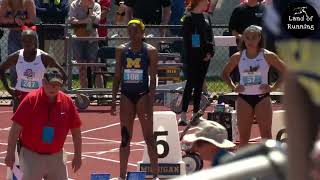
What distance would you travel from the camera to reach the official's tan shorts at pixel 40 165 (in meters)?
9.23

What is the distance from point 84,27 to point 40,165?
27.7ft

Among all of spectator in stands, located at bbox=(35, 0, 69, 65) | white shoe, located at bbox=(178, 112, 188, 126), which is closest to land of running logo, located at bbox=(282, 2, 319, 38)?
white shoe, located at bbox=(178, 112, 188, 126)

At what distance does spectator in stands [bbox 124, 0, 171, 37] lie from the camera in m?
17.8

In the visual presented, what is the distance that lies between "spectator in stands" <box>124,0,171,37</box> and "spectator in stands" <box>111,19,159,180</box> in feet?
20.4

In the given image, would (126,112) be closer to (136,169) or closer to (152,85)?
(152,85)

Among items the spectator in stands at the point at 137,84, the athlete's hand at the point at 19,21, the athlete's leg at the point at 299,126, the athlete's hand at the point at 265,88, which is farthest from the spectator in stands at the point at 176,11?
the athlete's leg at the point at 299,126

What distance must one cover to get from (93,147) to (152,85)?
3.26 meters

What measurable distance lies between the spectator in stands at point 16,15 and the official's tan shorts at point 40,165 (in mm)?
7040

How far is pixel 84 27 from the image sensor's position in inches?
688

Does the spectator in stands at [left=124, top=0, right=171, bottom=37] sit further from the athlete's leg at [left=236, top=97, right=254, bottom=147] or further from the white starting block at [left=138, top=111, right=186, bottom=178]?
the athlete's leg at [left=236, top=97, right=254, bottom=147]

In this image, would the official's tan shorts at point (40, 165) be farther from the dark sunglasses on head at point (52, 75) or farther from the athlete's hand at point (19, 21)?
the athlete's hand at point (19, 21)

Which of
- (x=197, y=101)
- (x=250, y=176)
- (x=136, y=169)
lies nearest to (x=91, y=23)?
(x=197, y=101)

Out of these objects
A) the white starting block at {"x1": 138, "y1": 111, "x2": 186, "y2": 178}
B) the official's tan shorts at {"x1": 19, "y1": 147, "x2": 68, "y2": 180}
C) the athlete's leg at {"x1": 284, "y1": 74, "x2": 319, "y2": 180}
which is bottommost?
the white starting block at {"x1": 138, "y1": 111, "x2": 186, "y2": 178}

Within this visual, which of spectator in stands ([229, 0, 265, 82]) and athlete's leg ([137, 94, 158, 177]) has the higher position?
spectator in stands ([229, 0, 265, 82])
